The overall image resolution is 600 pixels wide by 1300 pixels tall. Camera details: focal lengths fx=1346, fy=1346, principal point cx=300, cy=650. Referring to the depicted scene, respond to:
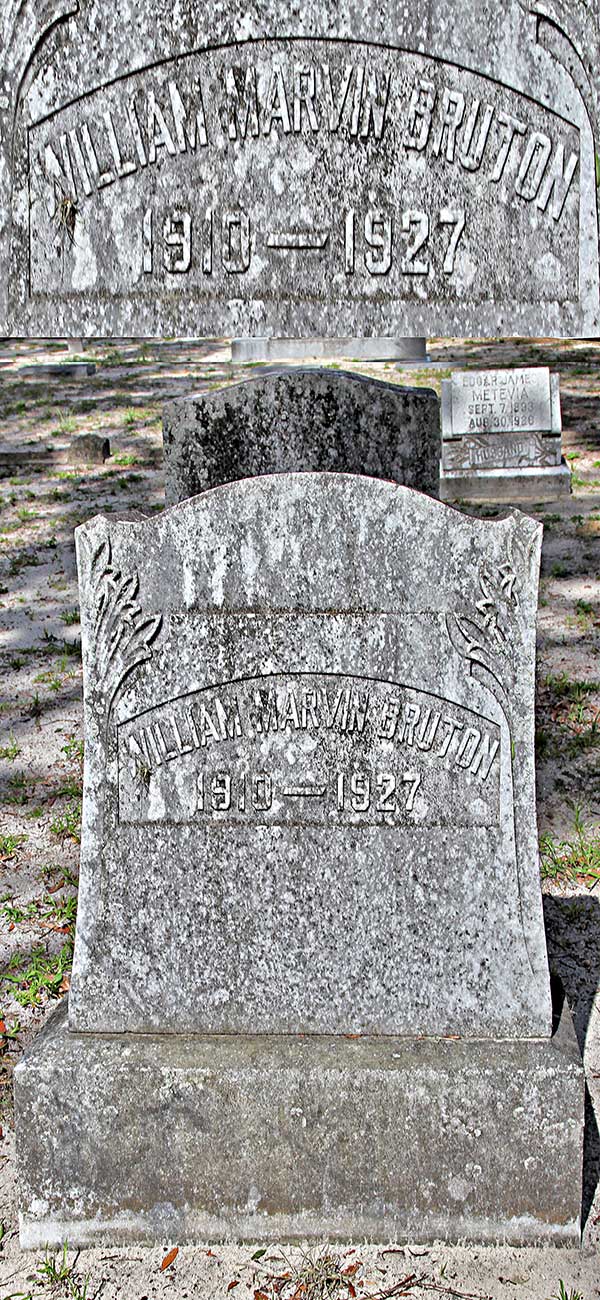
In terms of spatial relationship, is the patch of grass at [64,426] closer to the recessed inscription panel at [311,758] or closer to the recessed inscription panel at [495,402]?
the recessed inscription panel at [495,402]

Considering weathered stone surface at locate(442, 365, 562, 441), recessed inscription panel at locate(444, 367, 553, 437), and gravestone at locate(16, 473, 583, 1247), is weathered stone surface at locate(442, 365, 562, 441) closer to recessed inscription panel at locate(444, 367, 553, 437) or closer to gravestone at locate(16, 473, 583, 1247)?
recessed inscription panel at locate(444, 367, 553, 437)

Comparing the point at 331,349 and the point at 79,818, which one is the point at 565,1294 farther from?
the point at 331,349

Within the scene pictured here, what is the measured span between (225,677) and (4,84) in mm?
1173

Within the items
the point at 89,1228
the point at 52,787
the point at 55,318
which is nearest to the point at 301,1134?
the point at 89,1228

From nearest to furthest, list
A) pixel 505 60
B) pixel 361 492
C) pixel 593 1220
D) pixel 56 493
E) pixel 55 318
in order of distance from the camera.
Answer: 1. pixel 505 60
2. pixel 55 318
3. pixel 361 492
4. pixel 593 1220
5. pixel 56 493

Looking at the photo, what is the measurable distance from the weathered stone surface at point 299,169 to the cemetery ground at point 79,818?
1.28 m

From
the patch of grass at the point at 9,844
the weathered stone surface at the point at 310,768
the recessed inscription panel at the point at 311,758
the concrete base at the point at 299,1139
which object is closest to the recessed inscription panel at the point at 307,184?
the weathered stone surface at the point at 310,768

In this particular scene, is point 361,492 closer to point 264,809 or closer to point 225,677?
point 225,677

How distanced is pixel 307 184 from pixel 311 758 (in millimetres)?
1140

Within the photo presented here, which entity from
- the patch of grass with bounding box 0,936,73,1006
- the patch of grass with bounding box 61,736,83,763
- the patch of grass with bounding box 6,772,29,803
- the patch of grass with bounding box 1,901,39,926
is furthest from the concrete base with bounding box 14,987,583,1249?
the patch of grass with bounding box 61,736,83,763

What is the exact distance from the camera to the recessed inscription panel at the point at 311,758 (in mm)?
2711

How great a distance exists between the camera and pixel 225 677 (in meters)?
Answer: 2.73

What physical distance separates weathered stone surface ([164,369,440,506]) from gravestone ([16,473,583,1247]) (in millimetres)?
1109

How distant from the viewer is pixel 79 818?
15.4ft
